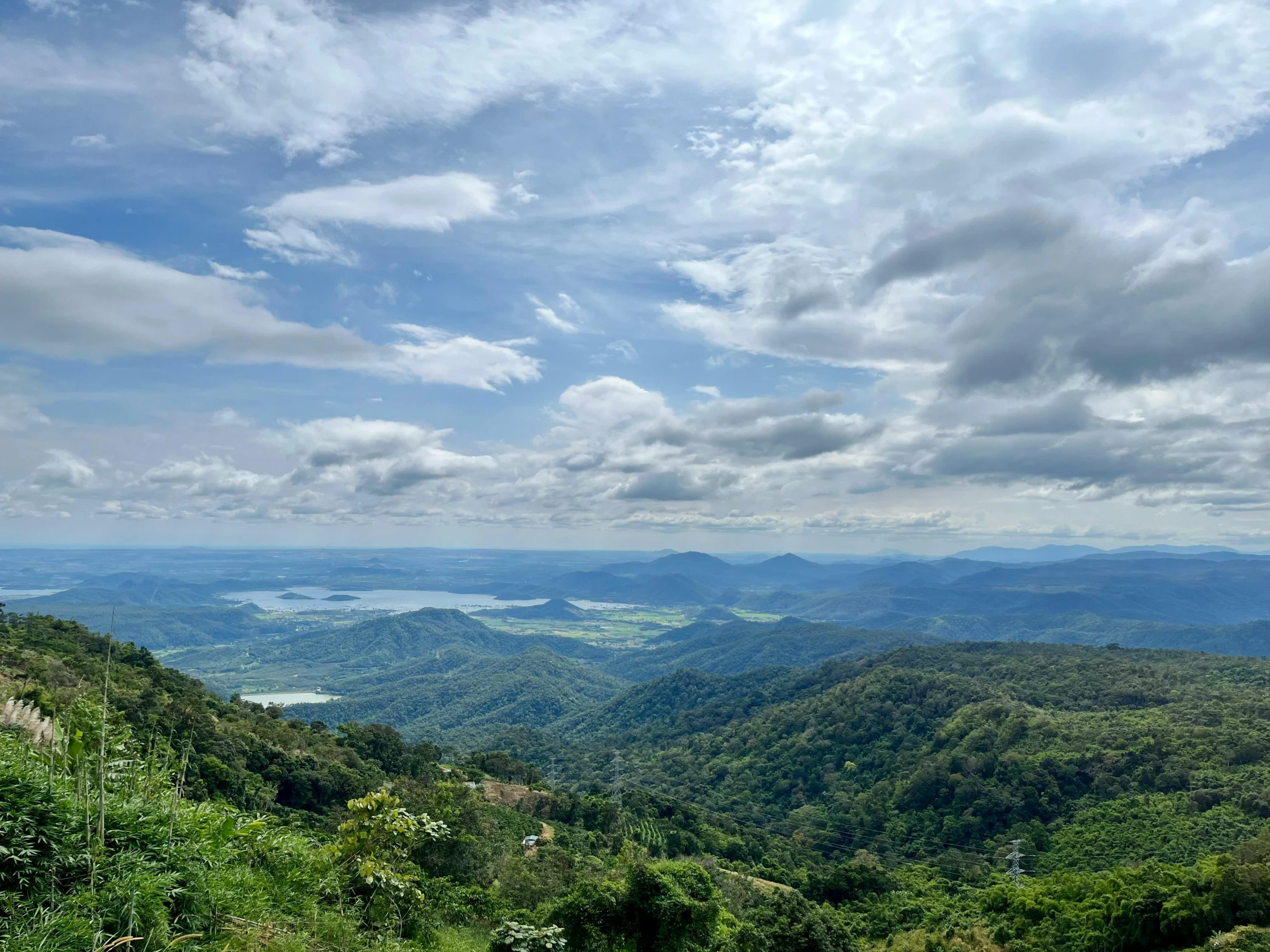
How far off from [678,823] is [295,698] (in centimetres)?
15047

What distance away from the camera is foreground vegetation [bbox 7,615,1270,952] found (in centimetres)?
647

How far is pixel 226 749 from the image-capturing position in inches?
1312

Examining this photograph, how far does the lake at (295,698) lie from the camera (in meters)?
161

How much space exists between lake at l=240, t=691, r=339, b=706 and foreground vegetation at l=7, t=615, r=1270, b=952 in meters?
90.0

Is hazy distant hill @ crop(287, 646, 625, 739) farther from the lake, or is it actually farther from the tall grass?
the tall grass

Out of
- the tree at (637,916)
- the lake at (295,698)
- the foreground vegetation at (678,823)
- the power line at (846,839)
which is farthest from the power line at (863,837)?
the lake at (295,698)

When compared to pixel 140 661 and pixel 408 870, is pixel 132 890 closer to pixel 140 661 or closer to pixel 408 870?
pixel 408 870

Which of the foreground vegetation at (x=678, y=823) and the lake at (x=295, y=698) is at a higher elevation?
the foreground vegetation at (x=678, y=823)

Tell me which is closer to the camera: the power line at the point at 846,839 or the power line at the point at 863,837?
the power line at the point at 846,839

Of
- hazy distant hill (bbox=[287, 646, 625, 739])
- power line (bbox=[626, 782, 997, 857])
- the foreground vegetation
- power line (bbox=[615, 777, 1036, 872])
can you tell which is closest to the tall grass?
the foreground vegetation

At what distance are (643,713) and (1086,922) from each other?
131726 mm

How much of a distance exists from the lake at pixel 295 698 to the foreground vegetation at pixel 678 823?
8998 cm

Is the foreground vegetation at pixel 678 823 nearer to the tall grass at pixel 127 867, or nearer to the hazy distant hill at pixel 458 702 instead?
the tall grass at pixel 127 867

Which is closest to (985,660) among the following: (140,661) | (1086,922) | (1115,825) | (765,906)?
(1115,825)
